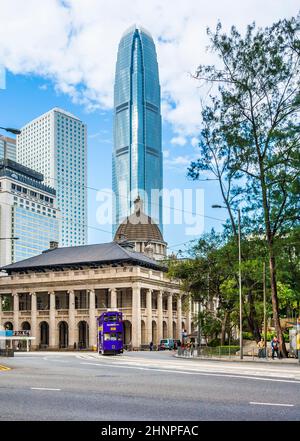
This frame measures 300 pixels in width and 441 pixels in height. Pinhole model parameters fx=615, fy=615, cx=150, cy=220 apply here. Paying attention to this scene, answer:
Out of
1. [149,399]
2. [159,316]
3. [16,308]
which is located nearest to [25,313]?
[16,308]

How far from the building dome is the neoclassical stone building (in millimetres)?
22833

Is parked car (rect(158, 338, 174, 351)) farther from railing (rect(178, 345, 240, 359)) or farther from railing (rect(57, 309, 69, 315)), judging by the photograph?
railing (rect(178, 345, 240, 359))

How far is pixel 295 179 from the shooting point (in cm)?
3994

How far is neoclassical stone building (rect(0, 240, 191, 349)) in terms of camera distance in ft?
289

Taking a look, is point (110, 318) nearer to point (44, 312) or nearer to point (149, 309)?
point (149, 309)

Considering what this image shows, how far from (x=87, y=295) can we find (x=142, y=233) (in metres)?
36.4

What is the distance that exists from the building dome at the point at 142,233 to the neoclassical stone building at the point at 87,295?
22.8 m

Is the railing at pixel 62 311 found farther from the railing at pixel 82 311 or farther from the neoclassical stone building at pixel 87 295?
the railing at pixel 82 311

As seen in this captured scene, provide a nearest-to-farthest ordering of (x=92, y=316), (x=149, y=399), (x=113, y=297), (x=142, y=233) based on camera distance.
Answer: (x=149, y=399) < (x=113, y=297) < (x=92, y=316) < (x=142, y=233)

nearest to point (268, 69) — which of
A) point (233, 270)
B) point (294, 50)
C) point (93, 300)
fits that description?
point (294, 50)

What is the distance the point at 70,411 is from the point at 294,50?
35.6 metres

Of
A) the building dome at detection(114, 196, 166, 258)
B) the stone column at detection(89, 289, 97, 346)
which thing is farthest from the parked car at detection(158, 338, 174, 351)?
the building dome at detection(114, 196, 166, 258)

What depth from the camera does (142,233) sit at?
127125 millimetres

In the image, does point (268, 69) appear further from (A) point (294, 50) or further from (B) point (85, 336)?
(B) point (85, 336)
